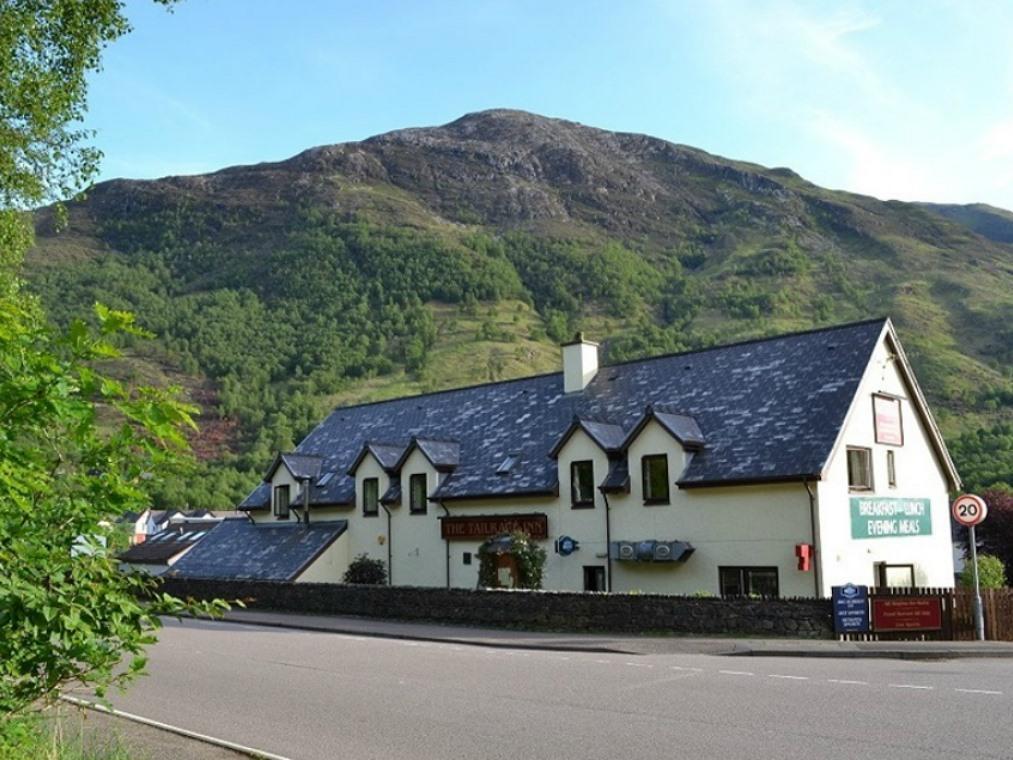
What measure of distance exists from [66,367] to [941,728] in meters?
9.43

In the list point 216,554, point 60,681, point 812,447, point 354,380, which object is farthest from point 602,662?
point 354,380

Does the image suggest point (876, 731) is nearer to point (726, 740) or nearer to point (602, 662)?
point (726, 740)

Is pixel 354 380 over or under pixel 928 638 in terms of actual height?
over

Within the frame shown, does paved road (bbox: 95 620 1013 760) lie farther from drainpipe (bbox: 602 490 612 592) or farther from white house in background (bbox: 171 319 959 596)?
drainpipe (bbox: 602 490 612 592)

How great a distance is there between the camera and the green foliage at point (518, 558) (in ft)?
100

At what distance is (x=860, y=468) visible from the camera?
28656mm

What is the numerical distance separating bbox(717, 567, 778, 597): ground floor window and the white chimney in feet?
36.5

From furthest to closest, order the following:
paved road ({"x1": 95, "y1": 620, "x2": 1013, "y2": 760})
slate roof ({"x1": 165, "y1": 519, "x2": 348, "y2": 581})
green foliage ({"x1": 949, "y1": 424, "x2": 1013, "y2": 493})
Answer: green foliage ({"x1": 949, "y1": 424, "x2": 1013, "y2": 493}) → slate roof ({"x1": 165, "y1": 519, "x2": 348, "y2": 581}) → paved road ({"x1": 95, "y1": 620, "x2": 1013, "y2": 760})

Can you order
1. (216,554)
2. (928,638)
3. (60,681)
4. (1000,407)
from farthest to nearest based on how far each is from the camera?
(1000,407), (216,554), (928,638), (60,681)

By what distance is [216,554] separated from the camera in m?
43.0

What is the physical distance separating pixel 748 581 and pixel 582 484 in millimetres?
6431

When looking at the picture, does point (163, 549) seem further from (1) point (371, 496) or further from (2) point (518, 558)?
(2) point (518, 558)

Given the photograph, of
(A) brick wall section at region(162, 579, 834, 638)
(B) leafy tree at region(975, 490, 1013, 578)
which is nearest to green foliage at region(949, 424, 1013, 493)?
(B) leafy tree at region(975, 490, 1013, 578)

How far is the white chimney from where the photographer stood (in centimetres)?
3719
